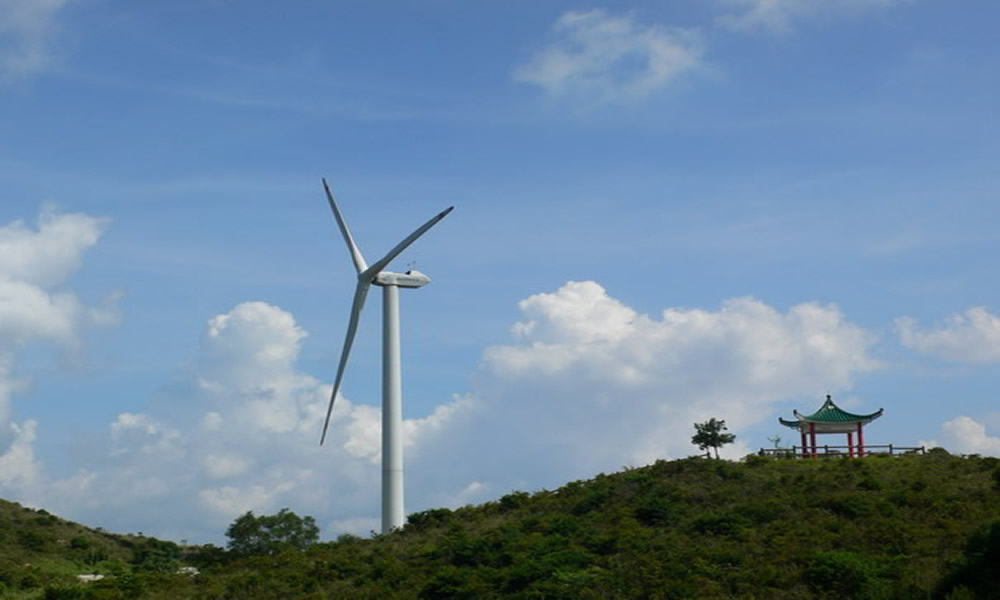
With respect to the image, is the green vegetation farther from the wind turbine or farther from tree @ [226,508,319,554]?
tree @ [226,508,319,554]

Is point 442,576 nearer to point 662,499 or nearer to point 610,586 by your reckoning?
point 610,586

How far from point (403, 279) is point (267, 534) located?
105ft

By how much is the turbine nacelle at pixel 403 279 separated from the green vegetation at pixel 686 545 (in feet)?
55.8

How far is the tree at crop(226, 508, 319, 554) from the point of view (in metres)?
97.6

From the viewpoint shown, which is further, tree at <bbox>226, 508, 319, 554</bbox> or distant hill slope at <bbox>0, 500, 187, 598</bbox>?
tree at <bbox>226, 508, 319, 554</bbox>

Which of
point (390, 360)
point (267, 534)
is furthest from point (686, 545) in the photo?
point (267, 534)

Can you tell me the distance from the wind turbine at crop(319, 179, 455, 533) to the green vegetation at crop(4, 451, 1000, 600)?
109 inches

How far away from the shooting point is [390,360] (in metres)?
76.6

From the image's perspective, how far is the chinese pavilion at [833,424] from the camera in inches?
3300

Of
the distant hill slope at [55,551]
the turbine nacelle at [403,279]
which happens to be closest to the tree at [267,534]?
the distant hill slope at [55,551]

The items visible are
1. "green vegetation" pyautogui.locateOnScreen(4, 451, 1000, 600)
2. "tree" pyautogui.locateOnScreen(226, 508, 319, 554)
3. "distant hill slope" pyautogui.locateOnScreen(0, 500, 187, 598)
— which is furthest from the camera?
"tree" pyautogui.locateOnScreen(226, 508, 319, 554)

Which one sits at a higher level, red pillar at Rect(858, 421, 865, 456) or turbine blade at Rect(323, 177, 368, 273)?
turbine blade at Rect(323, 177, 368, 273)

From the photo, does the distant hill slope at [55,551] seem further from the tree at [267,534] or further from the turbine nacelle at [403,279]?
the turbine nacelle at [403,279]

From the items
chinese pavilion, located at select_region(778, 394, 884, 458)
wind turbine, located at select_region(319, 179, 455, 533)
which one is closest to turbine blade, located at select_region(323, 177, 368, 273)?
wind turbine, located at select_region(319, 179, 455, 533)
